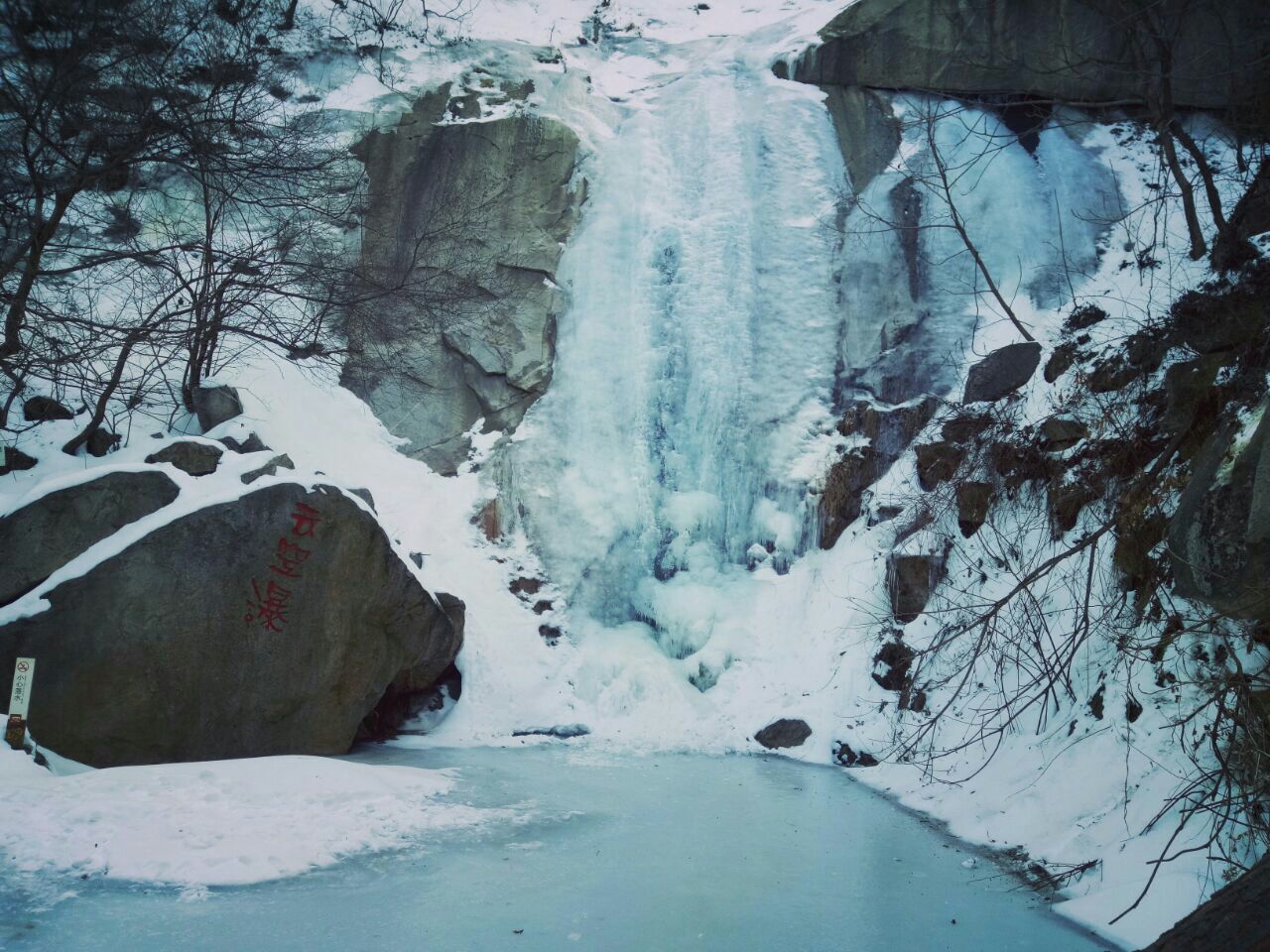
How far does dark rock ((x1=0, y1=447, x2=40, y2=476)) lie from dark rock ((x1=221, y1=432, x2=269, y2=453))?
147 cm

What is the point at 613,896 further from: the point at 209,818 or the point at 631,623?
the point at 631,623

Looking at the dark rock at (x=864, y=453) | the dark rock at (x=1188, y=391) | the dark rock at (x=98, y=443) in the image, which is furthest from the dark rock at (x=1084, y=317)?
the dark rock at (x=98, y=443)

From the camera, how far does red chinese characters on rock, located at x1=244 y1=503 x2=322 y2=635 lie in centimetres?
678

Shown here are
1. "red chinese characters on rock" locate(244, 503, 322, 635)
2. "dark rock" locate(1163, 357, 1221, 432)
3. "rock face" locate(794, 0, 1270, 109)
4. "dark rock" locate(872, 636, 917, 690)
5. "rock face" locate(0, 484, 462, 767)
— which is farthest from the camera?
"rock face" locate(794, 0, 1270, 109)

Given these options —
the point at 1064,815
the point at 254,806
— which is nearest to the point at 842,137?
the point at 1064,815

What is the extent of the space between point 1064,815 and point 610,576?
6036mm

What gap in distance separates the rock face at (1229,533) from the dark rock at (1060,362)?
5.01 m

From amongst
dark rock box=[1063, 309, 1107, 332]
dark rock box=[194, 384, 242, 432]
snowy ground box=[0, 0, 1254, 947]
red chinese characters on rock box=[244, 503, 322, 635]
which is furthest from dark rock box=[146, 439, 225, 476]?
dark rock box=[1063, 309, 1107, 332]

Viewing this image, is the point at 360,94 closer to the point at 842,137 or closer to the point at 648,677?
the point at 842,137

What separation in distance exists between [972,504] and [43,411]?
307 inches

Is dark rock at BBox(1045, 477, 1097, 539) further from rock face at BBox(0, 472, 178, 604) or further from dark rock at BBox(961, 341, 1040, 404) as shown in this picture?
rock face at BBox(0, 472, 178, 604)

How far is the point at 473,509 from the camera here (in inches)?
432

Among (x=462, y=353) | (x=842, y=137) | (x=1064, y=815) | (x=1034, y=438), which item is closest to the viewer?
(x=1064, y=815)

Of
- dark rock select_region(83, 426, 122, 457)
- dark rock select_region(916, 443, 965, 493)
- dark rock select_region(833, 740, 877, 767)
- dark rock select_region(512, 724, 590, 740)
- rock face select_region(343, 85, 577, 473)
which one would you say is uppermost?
rock face select_region(343, 85, 577, 473)
